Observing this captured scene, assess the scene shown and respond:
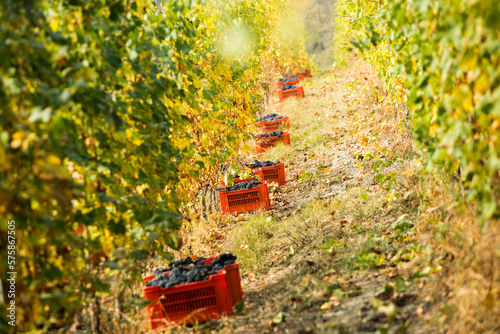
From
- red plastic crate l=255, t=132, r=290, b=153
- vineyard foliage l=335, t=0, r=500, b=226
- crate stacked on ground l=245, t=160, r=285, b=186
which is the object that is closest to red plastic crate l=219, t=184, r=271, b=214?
crate stacked on ground l=245, t=160, r=285, b=186

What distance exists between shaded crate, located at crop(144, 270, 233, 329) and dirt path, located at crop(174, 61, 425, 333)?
102 mm

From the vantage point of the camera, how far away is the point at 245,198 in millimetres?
5496

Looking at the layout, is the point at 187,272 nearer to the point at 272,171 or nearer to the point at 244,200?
the point at 244,200

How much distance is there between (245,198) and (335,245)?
2047 millimetres

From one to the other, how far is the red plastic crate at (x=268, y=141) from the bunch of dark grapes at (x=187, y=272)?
4811 millimetres

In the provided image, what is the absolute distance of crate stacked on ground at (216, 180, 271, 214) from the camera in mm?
5441

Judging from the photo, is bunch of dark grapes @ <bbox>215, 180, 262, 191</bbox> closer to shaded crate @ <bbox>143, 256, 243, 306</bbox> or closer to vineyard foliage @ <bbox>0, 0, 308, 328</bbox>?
vineyard foliage @ <bbox>0, 0, 308, 328</bbox>

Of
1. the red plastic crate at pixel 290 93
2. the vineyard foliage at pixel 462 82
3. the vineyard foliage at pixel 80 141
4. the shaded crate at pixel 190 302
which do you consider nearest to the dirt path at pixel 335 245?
the shaded crate at pixel 190 302

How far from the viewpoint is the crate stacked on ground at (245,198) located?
5.44 metres

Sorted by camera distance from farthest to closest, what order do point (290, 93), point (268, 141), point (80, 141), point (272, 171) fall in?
point (290, 93) → point (268, 141) → point (272, 171) → point (80, 141)

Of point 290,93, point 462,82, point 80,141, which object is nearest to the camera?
point 462,82

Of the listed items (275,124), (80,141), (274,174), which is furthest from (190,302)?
(275,124)

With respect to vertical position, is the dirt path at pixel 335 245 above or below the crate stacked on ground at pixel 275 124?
below

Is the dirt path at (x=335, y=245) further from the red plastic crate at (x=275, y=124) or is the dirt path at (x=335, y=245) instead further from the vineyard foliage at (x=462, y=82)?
the red plastic crate at (x=275, y=124)
